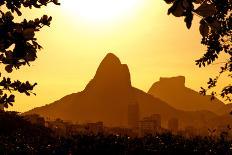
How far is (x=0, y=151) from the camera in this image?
1252 cm

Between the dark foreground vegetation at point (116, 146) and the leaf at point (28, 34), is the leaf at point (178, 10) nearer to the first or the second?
the leaf at point (28, 34)

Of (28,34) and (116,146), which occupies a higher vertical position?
(28,34)

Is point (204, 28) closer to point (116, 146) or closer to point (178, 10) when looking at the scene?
point (178, 10)

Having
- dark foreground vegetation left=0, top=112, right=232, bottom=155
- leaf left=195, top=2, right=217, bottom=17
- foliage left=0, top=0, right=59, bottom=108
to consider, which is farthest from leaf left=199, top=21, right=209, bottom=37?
dark foreground vegetation left=0, top=112, right=232, bottom=155

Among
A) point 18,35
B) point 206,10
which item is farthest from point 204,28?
point 18,35

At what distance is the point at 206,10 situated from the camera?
206 centimetres

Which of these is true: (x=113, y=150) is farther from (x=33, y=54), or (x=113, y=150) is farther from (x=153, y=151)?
(x=33, y=54)

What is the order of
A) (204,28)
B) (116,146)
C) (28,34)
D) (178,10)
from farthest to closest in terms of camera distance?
(116,146), (28,34), (204,28), (178,10)

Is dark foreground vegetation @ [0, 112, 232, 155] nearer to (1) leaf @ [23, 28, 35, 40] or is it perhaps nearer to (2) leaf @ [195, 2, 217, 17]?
(1) leaf @ [23, 28, 35, 40]

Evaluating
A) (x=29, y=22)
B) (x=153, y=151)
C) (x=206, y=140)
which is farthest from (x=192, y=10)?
(x=206, y=140)

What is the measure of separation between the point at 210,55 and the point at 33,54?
33.6 ft

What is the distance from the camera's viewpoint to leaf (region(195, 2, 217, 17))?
2027 mm

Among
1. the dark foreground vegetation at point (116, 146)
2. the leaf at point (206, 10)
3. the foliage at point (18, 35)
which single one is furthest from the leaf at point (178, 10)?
the dark foreground vegetation at point (116, 146)

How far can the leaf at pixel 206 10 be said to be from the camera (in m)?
2.03
